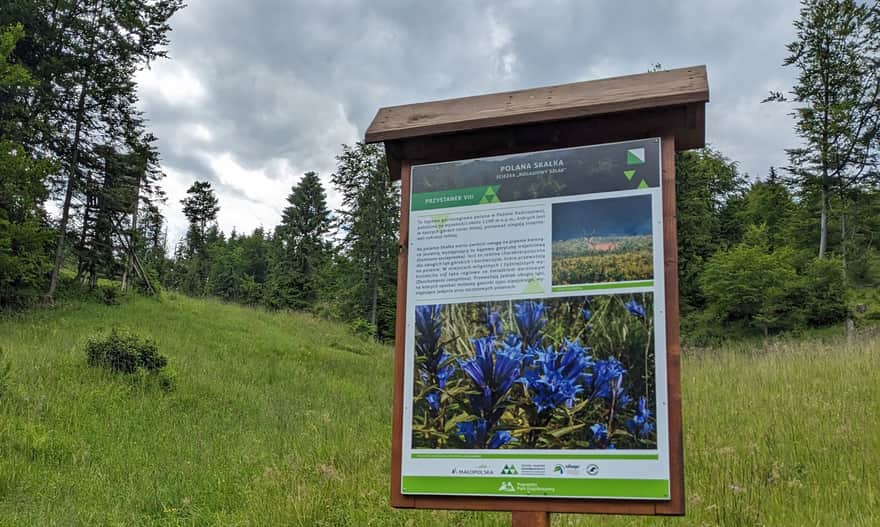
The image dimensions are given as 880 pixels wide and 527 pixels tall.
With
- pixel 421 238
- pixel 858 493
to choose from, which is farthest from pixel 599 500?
pixel 858 493

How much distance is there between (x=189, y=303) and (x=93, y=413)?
16.3m

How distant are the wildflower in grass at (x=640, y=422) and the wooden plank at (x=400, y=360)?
1082 millimetres

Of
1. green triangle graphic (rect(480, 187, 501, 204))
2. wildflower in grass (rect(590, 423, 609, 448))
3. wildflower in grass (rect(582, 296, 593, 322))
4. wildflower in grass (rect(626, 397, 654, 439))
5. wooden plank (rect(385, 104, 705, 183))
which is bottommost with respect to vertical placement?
wildflower in grass (rect(590, 423, 609, 448))

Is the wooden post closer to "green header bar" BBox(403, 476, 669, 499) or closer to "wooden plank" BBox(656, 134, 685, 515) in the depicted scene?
"green header bar" BBox(403, 476, 669, 499)

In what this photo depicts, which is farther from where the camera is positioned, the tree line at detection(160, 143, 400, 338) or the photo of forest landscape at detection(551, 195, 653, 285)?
the tree line at detection(160, 143, 400, 338)

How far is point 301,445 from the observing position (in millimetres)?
7645

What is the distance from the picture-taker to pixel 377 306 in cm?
3475

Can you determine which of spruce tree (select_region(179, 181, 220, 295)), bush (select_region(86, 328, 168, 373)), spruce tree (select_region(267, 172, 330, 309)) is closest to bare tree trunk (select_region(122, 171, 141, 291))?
bush (select_region(86, 328, 168, 373))

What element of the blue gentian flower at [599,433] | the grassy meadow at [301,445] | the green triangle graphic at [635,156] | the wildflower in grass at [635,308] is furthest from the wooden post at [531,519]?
the grassy meadow at [301,445]

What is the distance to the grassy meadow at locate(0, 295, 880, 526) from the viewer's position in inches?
185

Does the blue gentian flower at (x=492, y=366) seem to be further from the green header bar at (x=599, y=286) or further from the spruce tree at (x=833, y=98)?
the spruce tree at (x=833, y=98)

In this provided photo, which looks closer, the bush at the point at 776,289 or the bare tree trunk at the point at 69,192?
the bare tree trunk at the point at 69,192

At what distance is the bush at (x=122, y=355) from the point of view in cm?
1090

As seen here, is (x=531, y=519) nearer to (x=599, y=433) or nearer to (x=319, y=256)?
(x=599, y=433)
